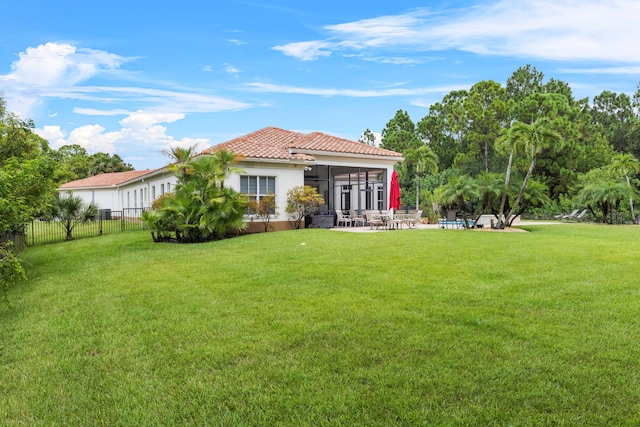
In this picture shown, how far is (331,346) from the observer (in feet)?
15.9

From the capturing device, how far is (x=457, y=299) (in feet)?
22.0

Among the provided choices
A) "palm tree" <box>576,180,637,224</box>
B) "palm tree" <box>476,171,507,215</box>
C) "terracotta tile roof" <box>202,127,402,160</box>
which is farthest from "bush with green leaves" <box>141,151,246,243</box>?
"palm tree" <box>576,180,637,224</box>

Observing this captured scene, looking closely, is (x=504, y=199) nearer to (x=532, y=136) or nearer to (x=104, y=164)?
(x=532, y=136)

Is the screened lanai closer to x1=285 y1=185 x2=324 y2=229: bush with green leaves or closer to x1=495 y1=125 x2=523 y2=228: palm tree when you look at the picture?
x1=285 y1=185 x2=324 y2=229: bush with green leaves

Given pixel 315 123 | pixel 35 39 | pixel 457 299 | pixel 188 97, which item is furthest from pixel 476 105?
pixel 457 299

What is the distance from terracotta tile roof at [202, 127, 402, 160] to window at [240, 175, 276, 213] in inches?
41.2

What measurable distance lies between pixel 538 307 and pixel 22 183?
34.4 feet

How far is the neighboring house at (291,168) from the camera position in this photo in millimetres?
19219

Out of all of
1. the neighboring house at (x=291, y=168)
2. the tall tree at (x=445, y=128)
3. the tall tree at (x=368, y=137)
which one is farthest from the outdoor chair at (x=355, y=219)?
the tall tree at (x=368, y=137)

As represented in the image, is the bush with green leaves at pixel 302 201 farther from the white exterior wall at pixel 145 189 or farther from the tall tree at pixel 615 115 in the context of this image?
the tall tree at pixel 615 115

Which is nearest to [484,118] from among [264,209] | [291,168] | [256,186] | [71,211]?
[291,168]

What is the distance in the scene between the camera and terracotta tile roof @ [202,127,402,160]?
19453 millimetres

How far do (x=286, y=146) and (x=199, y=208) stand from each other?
7.50 meters

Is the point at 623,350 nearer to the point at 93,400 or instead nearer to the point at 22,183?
the point at 93,400
